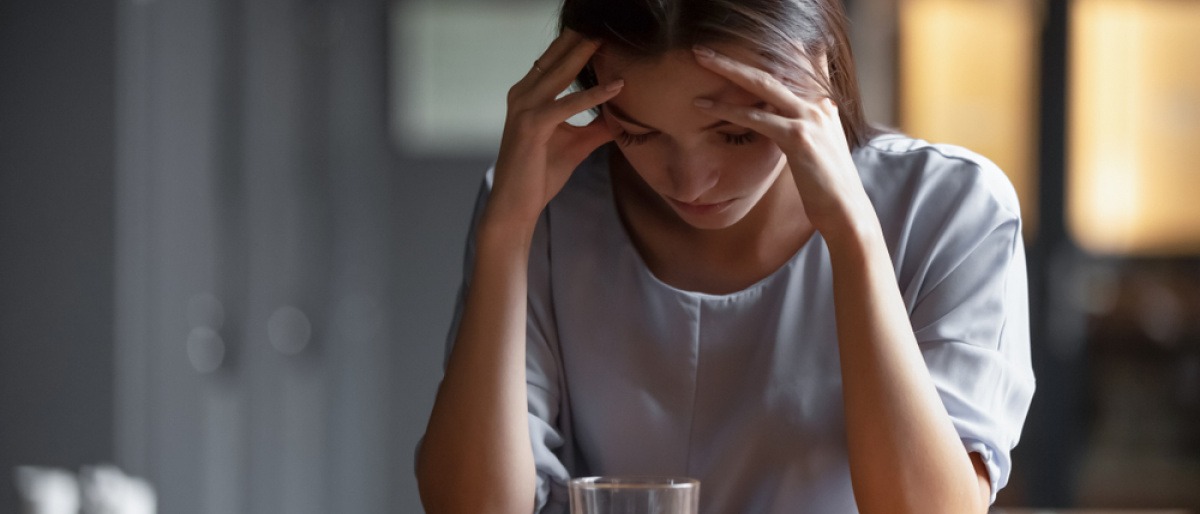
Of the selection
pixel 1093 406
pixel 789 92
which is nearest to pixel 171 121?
pixel 789 92

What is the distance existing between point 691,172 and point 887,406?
23cm

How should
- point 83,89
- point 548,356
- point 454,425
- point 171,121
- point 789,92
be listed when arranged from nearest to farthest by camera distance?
1. point 789,92
2. point 454,425
3. point 548,356
4. point 83,89
5. point 171,121

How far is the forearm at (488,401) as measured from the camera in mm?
1134

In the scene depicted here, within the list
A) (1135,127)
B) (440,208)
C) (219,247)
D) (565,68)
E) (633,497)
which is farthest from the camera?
(440,208)

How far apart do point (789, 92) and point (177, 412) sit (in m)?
1.87

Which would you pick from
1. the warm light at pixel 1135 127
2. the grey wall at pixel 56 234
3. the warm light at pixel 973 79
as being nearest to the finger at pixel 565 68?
the grey wall at pixel 56 234

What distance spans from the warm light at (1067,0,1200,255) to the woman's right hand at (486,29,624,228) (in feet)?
10.6

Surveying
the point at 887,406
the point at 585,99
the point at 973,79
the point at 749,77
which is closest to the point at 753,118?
the point at 749,77

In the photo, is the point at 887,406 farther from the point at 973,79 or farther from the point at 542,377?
the point at 973,79

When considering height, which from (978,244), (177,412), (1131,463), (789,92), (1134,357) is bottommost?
(1131,463)

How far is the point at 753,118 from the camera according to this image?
1.01 meters

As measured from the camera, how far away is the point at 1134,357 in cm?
409

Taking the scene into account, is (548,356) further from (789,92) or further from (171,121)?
(171,121)

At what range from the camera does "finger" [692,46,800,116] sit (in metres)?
1.00
